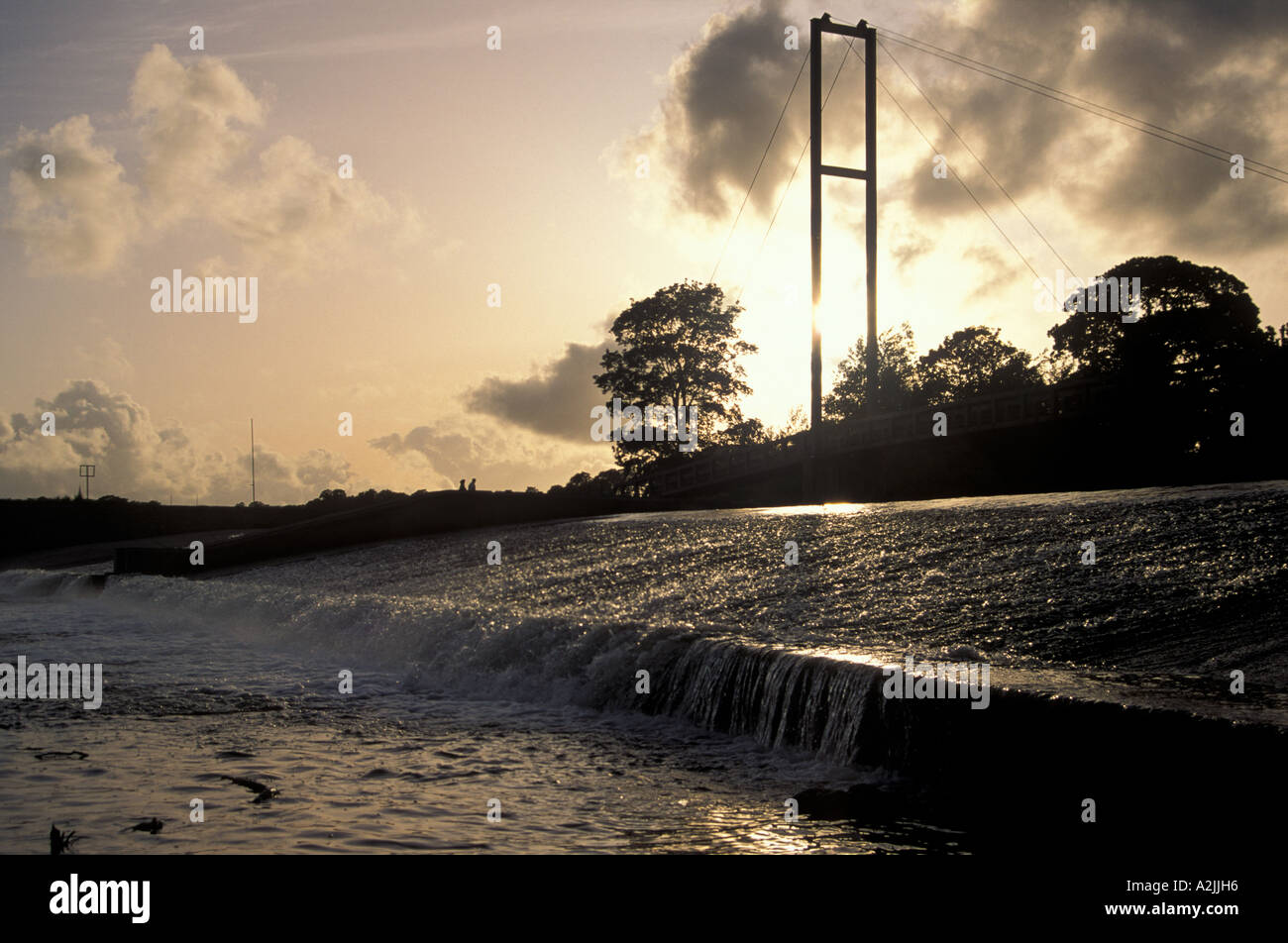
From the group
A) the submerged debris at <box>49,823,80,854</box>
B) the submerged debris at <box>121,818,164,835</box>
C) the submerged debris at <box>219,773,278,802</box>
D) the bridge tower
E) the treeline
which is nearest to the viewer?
the submerged debris at <box>49,823,80,854</box>

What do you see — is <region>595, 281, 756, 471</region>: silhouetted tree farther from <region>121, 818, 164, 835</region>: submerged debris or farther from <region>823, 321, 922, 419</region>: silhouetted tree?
<region>121, 818, 164, 835</region>: submerged debris

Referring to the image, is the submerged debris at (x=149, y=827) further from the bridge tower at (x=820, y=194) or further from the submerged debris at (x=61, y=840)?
the bridge tower at (x=820, y=194)

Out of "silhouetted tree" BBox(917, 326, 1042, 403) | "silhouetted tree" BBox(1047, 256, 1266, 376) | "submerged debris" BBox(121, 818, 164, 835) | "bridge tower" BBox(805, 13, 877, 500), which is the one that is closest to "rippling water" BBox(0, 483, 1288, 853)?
"submerged debris" BBox(121, 818, 164, 835)

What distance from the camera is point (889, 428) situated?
110 ft

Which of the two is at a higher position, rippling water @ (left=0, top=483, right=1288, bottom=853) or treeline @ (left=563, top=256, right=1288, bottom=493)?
treeline @ (left=563, top=256, right=1288, bottom=493)

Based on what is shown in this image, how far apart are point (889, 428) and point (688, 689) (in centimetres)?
A: 2570

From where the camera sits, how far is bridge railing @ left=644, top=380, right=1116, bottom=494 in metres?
28.9

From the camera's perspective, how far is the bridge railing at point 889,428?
28938 millimetres

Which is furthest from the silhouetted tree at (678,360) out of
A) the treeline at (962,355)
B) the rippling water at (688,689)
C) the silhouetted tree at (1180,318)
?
the rippling water at (688,689)

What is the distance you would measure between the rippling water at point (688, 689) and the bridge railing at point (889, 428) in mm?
14013

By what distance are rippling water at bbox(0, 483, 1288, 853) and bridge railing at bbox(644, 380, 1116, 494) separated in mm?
14013
